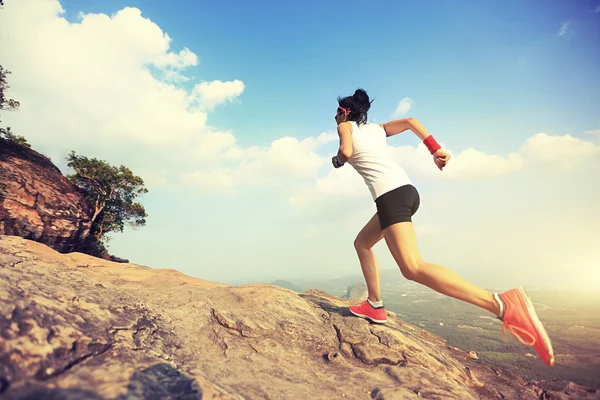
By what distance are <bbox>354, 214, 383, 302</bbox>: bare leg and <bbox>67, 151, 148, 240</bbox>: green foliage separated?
28338mm

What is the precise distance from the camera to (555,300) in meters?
194

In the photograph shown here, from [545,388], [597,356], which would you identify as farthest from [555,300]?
Answer: [545,388]

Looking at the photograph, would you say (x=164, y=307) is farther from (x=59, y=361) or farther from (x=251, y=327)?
(x=59, y=361)

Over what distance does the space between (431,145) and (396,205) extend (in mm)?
1436

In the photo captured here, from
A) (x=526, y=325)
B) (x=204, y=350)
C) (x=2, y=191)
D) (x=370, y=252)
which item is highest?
(x=2, y=191)

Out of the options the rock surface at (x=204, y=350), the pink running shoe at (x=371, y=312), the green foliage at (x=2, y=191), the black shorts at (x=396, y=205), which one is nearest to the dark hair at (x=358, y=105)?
the black shorts at (x=396, y=205)

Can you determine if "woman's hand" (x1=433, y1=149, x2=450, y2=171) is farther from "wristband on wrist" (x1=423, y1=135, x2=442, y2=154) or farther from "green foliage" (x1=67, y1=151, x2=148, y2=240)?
"green foliage" (x1=67, y1=151, x2=148, y2=240)

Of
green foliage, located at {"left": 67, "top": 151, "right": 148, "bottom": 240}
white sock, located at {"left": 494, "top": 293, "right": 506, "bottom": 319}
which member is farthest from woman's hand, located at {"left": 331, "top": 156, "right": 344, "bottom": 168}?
green foliage, located at {"left": 67, "top": 151, "right": 148, "bottom": 240}

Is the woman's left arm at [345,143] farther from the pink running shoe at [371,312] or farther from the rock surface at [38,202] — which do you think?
the rock surface at [38,202]

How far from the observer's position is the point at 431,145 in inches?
173

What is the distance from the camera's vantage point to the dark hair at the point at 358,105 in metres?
4.61

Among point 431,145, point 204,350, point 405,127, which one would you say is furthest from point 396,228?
point 204,350

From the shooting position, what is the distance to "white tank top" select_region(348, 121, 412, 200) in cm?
387

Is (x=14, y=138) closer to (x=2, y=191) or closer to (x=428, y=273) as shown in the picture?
(x=2, y=191)
